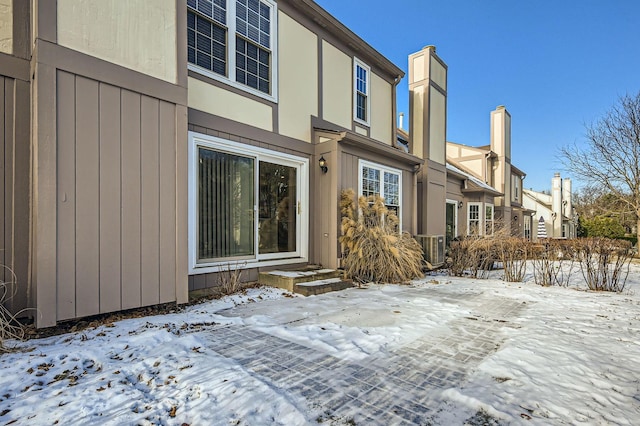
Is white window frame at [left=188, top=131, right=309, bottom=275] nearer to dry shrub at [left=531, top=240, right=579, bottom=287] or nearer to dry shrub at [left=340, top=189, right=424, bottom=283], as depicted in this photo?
dry shrub at [left=340, top=189, right=424, bottom=283]

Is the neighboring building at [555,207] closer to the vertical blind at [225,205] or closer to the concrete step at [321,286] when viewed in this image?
the concrete step at [321,286]

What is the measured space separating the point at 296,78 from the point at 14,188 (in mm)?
4820

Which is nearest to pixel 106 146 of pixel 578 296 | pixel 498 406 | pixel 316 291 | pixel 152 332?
pixel 152 332

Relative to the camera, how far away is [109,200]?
11.3ft

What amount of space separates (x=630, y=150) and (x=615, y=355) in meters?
15.4

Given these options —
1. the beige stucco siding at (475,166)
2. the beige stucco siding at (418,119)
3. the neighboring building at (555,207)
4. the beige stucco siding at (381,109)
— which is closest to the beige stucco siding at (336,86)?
the beige stucco siding at (381,109)

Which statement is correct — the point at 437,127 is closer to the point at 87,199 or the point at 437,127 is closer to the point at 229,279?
the point at 229,279

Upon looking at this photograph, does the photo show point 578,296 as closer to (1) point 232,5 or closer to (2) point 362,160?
(2) point 362,160

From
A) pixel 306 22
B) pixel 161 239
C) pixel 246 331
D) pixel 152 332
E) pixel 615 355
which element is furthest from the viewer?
pixel 306 22

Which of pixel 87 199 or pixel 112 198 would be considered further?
pixel 112 198

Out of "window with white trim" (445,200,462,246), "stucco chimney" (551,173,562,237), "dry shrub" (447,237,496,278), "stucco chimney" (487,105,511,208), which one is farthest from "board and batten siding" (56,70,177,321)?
"stucco chimney" (551,173,562,237)

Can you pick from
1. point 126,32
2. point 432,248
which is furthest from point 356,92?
point 126,32

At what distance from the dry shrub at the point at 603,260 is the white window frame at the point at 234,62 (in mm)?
6389

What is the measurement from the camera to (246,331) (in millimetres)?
3264
